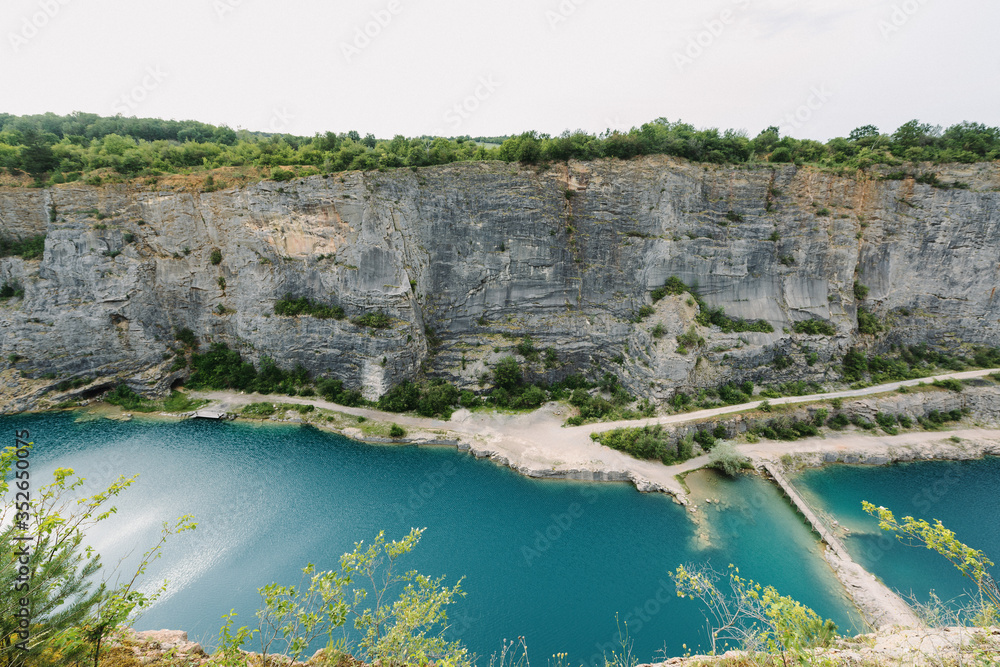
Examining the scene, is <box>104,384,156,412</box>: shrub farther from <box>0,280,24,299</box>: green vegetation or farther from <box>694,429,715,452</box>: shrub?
<box>694,429,715,452</box>: shrub

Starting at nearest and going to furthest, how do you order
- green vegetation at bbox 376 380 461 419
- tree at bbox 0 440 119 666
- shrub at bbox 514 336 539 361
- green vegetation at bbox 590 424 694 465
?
tree at bbox 0 440 119 666 < green vegetation at bbox 590 424 694 465 < green vegetation at bbox 376 380 461 419 < shrub at bbox 514 336 539 361

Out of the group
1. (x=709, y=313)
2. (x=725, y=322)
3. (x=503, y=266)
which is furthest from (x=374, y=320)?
(x=725, y=322)

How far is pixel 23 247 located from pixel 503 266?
32309 mm

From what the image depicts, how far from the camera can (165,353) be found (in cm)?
2770

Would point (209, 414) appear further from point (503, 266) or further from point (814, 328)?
point (814, 328)

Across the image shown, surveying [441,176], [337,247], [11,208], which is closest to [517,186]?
[441,176]

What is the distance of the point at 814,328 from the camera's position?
1041 inches

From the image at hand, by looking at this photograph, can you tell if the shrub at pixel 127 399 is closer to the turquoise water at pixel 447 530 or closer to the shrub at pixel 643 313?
the turquoise water at pixel 447 530

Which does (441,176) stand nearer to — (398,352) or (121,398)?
(398,352)

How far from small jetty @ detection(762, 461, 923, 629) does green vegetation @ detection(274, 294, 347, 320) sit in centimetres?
2844

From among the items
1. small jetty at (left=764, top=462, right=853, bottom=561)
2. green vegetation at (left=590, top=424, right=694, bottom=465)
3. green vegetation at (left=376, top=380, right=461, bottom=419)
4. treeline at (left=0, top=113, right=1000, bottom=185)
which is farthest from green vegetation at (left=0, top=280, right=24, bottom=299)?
small jetty at (left=764, top=462, right=853, bottom=561)

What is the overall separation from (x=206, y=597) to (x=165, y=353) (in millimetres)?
20844

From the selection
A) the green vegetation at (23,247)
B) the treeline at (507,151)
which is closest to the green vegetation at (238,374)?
the green vegetation at (23,247)

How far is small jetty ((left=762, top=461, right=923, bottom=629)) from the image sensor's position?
44.0 ft
